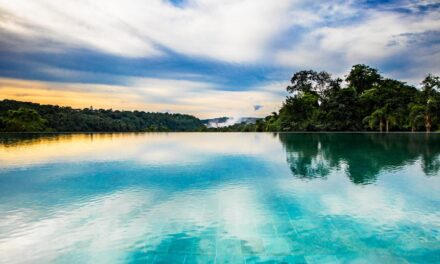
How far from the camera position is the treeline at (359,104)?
28641 mm

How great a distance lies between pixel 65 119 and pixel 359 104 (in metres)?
42.5

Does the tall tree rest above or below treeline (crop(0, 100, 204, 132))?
above

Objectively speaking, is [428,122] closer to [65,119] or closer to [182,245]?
[182,245]

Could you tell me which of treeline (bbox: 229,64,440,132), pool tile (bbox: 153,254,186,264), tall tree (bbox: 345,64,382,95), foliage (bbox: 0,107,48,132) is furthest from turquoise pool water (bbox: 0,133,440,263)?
foliage (bbox: 0,107,48,132)

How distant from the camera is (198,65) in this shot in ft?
91.3

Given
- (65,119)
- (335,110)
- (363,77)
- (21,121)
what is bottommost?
(21,121)

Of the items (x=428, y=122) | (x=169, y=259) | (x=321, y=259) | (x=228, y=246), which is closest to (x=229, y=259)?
(x=228, y=246)

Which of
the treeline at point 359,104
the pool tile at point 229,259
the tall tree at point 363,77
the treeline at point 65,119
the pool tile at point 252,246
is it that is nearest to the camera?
the pool tile at point 229,259

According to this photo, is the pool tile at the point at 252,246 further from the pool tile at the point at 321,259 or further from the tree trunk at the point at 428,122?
the tree trunk at the point at 428,122

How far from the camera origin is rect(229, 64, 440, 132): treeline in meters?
28.6

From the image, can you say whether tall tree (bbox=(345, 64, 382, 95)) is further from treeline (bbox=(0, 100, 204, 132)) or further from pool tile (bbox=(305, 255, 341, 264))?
pool tile (bbox=(305, 255, 341, 264))

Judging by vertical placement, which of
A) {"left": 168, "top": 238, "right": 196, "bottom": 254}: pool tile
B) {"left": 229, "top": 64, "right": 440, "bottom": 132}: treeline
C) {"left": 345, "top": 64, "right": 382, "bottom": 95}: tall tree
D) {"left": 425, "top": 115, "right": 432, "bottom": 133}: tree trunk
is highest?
{"left": 345, "top": 64, "right": 382, "bottom": 95}: tall tree

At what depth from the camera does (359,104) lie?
3325 cm

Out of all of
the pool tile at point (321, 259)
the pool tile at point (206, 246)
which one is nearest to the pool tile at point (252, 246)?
the pool tile at point (206, 246)
